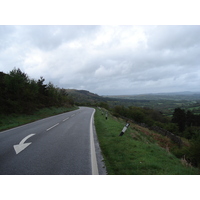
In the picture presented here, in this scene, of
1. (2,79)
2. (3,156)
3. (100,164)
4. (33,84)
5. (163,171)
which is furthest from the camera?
(33,84)

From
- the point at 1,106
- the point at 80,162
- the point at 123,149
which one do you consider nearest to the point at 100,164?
the point at 80,162

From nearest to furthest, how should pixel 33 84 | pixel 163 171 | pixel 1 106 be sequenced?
pixel 163 171
pixel 1 106
pixel 33 84

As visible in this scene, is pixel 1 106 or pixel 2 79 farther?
pixel 2 79

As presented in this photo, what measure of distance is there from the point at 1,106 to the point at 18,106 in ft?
7.84

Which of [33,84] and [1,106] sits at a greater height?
[33,84]

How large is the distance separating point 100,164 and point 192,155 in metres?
4.91

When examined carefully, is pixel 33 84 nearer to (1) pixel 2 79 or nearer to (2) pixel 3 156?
(1) pixel 2 79

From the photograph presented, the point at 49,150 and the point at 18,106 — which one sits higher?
the point at 18,106

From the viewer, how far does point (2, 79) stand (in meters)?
20.2

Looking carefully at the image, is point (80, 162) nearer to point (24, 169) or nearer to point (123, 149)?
point (24, 169)

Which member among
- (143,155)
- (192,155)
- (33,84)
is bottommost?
(192,155)

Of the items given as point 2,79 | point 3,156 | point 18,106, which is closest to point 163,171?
point 3,156

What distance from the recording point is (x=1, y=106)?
15.8m
